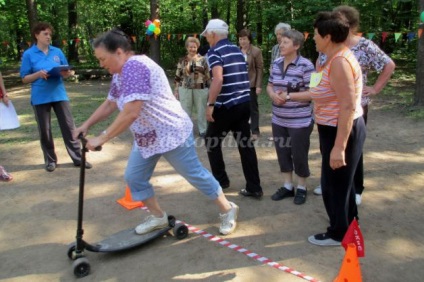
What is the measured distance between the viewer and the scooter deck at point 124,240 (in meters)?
3.26

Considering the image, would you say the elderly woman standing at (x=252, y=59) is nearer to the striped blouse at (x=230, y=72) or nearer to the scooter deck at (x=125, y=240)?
the striped blouse at (x=230, y=72)

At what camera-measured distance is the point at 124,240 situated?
343cm

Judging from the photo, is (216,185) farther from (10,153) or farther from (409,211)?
(10,153)

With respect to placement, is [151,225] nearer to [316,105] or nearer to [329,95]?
[316,105]

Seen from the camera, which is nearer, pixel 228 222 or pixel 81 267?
pixel 81 267

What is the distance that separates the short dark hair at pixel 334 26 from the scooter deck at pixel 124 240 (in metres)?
2.14

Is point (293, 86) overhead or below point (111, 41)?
below

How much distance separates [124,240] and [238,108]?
67.7 inches

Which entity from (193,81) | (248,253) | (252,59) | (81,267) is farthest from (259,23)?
(81,267)

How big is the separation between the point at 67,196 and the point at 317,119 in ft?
10.2

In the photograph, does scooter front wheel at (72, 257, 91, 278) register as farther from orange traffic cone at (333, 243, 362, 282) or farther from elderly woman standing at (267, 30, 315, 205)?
elderly woman standing at (267, 30, 315, 205)

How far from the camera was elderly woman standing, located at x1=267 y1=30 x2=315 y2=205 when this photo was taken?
12.9 feet

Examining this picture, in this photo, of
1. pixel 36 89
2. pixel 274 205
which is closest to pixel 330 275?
pixel 274 205

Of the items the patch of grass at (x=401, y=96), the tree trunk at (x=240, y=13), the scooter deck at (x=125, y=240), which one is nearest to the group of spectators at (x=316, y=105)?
the scooter deck at (x=125, y=240)
